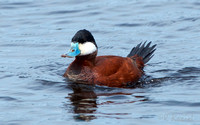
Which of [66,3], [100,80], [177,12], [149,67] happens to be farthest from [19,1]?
[100,80]

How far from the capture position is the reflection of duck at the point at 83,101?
6.44 m

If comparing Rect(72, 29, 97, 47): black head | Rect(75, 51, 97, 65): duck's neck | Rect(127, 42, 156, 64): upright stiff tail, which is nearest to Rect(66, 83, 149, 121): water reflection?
Rect(75, 51, 97, 65): duck's neck

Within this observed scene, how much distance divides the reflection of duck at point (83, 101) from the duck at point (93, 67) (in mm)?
220

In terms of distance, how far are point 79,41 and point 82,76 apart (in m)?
0.56

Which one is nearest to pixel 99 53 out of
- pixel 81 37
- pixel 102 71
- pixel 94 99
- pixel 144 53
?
pixel 144 53

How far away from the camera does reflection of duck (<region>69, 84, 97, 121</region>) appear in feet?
21.1

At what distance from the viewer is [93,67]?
8.16 metres

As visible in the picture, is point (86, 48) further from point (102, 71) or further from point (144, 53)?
point (144, 53)

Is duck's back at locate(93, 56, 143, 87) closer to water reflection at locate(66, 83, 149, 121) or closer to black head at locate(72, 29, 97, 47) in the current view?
water reflection at locate(66, 83, 149, 121)

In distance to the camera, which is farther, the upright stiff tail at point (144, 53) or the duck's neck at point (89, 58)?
the upright stiff tail at point (144, 53)

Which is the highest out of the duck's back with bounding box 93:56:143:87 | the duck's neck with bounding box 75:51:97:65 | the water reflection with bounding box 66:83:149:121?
the duck's neck with bounding box 75:51:97:65

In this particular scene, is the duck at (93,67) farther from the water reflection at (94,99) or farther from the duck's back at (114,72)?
the water reflection at (94,99)

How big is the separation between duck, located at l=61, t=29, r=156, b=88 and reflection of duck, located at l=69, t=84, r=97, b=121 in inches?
8.6

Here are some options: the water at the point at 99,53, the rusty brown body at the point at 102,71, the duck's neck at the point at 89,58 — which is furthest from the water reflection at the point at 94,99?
the duck's neck at the point at 89,58
